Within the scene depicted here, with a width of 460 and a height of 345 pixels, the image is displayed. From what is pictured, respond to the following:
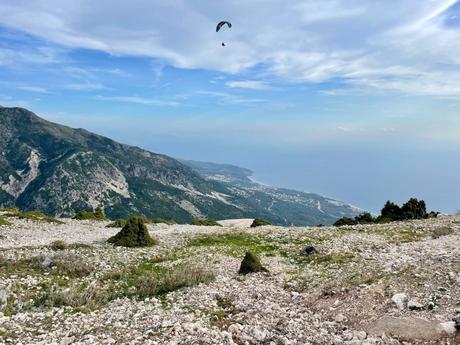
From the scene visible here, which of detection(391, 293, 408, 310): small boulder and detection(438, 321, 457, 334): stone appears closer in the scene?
detection(438, 321, 457, 334): stone

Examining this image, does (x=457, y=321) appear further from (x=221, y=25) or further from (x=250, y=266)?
(x=221, y=25)

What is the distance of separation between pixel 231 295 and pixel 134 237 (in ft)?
50.6

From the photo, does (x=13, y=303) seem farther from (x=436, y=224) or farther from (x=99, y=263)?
(x=436, y=224)

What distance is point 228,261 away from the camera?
2441cm

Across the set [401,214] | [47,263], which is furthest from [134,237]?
[401,214]

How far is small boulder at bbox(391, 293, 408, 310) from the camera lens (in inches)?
553

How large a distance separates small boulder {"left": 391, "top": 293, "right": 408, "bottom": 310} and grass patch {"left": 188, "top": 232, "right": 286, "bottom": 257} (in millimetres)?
12837

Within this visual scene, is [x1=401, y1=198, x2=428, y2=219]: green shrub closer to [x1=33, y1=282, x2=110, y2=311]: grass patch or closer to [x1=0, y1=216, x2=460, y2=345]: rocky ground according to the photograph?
[x1=0, y1=216, x2=460, y2=345]: rocky ground

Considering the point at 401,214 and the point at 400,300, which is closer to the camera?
the point at 400,300

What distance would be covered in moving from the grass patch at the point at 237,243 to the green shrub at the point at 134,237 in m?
3.40

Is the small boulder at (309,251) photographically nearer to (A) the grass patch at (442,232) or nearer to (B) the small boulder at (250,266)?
(B) the small boulder at (250,266)

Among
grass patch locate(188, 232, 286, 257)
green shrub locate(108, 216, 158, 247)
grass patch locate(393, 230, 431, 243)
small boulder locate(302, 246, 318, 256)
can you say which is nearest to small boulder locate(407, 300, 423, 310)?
small boulder locate(302, 246, 318, 256)

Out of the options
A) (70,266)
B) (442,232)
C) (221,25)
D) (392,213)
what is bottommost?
(70,266)

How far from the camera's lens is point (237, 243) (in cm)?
3206
